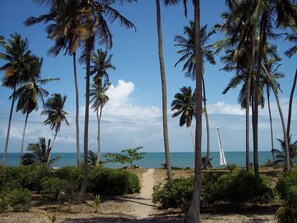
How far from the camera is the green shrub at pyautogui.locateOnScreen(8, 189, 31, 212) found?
16.9m

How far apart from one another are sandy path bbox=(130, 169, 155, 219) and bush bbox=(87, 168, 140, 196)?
1014 mm

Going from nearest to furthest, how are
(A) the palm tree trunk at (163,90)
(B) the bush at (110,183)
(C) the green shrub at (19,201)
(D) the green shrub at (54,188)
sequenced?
(C) the green shrub at (19,201) < (A) the palm tree trunk at (163,90) < (D) the green shrub at (54,188) < (B) the bush at (110,183)

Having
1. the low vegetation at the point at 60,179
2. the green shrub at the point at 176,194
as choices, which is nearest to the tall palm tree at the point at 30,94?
the low vegetation at the point at 60,179

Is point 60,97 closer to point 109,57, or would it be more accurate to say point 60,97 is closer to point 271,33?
point 109,57

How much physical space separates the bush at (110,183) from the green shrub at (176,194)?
6580 mm

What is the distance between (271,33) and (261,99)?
2192 centimetres

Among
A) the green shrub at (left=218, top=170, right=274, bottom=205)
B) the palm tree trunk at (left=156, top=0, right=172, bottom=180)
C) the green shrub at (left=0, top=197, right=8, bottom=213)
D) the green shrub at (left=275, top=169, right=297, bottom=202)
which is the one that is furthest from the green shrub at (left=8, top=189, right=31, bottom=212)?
the green shrub at (left=275, top=169, right=297, bottom=202)

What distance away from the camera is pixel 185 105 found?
48500 millimetres

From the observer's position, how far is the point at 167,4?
1834 cm

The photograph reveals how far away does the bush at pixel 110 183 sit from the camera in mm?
22672

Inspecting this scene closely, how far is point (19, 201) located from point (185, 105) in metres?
33.7

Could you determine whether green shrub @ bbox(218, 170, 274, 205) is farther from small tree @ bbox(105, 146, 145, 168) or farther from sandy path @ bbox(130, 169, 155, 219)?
small tree @ bbox(105, 146, 145, 168)

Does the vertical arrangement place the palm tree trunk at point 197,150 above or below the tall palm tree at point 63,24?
below

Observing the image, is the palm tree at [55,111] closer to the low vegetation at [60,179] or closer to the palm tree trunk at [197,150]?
the low vegetation at [60,179]
